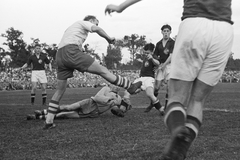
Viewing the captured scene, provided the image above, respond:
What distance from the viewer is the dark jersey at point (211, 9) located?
2.99 meters

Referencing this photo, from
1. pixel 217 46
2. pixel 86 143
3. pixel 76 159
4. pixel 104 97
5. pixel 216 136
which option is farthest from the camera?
pixel 104 97

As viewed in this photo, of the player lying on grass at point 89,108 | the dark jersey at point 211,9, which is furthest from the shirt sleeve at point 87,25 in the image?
the dark jersey at point 211,9

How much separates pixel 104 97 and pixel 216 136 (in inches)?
125

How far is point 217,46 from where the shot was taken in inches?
115

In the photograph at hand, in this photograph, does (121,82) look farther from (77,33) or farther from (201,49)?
(201,49)

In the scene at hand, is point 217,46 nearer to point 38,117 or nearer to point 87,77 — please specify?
point 38,117

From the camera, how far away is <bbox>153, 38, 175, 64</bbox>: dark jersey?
30.0 feet

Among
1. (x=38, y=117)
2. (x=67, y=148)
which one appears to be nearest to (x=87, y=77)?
(x=38, y=117)

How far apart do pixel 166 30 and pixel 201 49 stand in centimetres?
628

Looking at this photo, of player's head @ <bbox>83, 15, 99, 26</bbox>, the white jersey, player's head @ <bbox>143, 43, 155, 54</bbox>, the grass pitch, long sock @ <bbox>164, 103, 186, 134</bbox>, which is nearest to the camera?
long sock @ <bbox>164, 103, 186, 134</bbox>

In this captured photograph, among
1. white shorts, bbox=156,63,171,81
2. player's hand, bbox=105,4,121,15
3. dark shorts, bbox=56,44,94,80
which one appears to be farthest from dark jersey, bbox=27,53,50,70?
player's hand, bbox=105,4,121,15

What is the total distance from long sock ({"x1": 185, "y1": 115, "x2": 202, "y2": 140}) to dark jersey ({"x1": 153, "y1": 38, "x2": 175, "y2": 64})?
6.08 m

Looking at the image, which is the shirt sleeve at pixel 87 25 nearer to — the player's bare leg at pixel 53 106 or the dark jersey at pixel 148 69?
the player's bare leg at pixel 53 106

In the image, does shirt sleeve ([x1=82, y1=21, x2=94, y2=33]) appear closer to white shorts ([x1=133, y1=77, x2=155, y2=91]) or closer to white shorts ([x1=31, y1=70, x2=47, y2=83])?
white shorts ([x1=133, y1=77, x2=155, y2=91])
